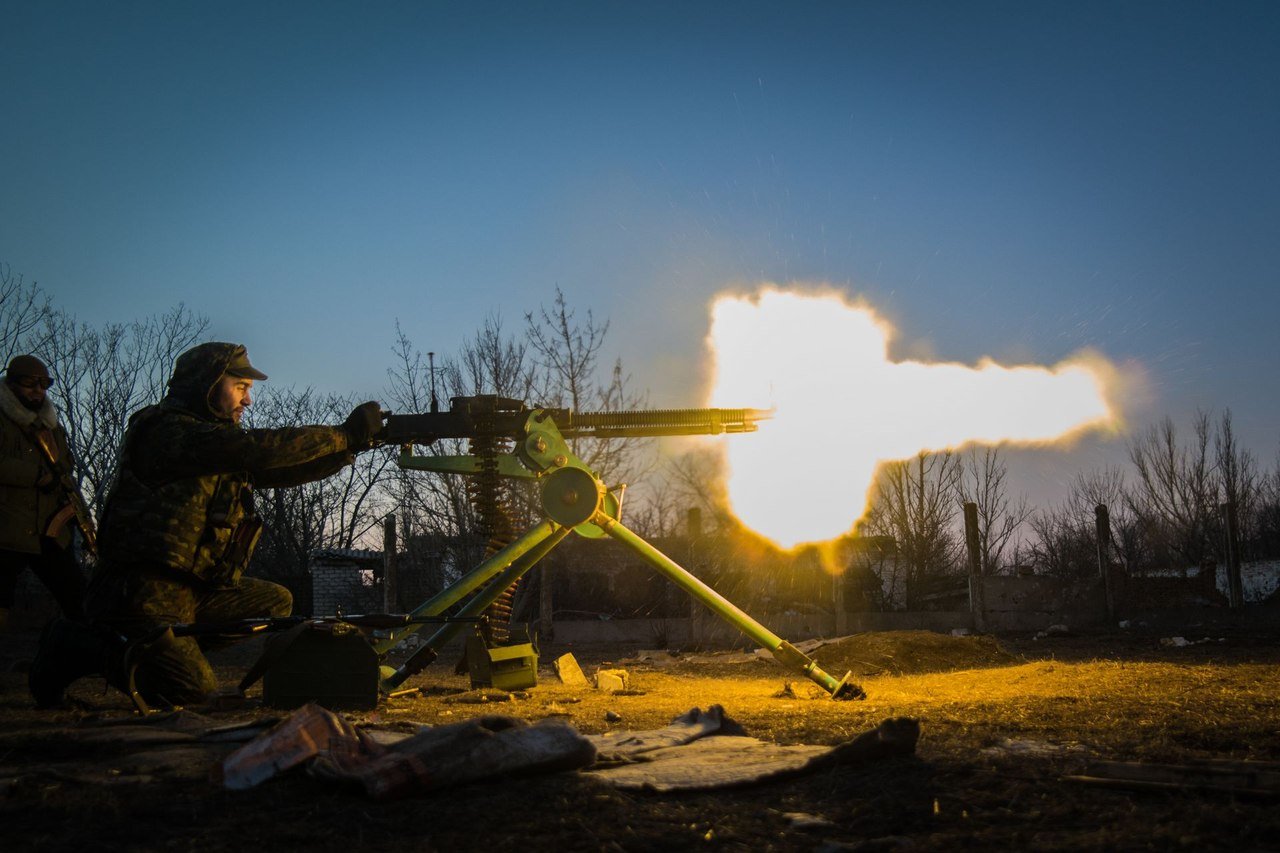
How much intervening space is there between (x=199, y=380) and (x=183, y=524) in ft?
3.00

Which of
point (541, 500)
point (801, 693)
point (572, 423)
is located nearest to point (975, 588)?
point (801, 693)

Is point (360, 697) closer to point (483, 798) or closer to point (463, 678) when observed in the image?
point (483, 798)

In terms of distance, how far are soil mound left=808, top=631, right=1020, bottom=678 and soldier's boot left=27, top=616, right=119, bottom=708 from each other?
19.0ft

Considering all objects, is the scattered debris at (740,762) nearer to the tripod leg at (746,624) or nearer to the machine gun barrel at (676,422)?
the tripod leg at (746,624)

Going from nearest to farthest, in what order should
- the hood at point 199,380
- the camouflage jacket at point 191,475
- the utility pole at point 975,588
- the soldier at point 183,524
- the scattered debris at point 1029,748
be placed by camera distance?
the scattered debris at point 1029,748 → the soldier at point 183,524 → the camouflage jacket at point 191,475 → the hood at point 199,380 → the utility pole at point 975,588

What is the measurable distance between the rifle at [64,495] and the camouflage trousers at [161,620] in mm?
936

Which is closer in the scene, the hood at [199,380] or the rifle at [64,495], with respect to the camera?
the hood at [199,380]

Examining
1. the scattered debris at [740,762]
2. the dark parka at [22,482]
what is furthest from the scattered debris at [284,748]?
the dark parka at [22,482]

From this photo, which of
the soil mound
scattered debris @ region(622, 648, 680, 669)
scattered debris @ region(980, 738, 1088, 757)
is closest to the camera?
scattered debris @ region(980, 738, 1088, 757)

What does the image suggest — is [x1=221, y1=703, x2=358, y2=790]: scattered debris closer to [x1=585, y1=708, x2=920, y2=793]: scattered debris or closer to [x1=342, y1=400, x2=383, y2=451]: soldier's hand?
[x1=585, y1=708, x2=920, y2=793]: scattered debris

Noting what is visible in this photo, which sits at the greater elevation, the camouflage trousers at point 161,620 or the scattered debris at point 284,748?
the camouflage trousers at point 161,620

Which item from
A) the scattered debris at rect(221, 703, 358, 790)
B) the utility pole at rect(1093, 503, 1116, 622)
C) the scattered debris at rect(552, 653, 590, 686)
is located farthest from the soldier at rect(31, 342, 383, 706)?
the utility pole at rect(1093, 503, 1116, 622)

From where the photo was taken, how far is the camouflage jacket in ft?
19.6

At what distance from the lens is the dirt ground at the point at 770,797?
8.95 feet
